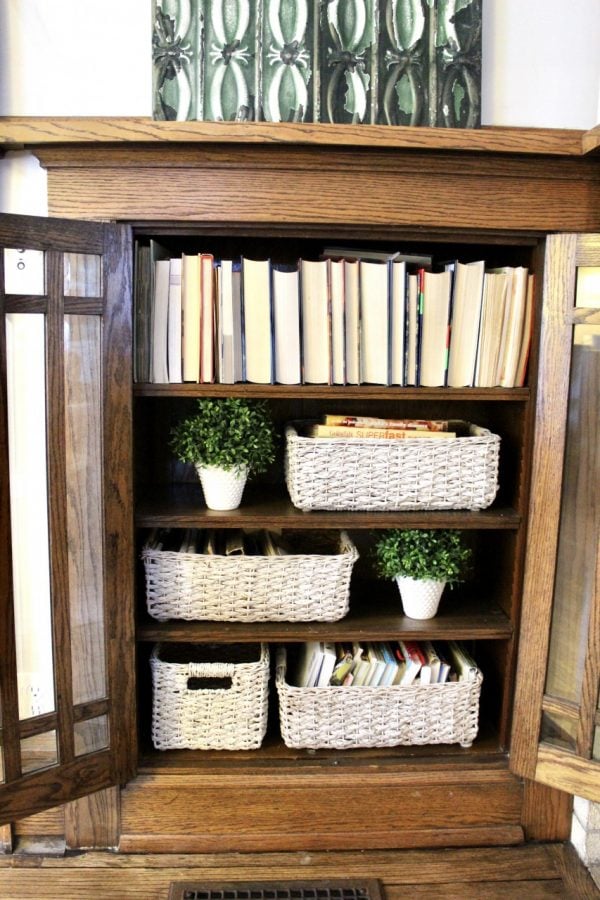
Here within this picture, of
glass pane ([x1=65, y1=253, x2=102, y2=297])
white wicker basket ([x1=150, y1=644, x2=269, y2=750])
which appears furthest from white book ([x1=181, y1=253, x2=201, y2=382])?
white wicker basket ([x1=150, y1=644, x2=269, y2=750])

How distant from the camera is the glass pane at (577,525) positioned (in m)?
1.70

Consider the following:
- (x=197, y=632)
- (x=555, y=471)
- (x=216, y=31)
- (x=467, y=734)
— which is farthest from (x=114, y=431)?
(x=467, y=734)

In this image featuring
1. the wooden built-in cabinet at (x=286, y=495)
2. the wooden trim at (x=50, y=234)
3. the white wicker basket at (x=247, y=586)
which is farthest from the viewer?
the white wicker basket at (x=247, y=586)

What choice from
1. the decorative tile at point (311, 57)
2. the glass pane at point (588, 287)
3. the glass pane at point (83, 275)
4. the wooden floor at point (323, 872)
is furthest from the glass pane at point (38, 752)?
the glass pane at point (588, 287)

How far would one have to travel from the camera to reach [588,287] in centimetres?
167

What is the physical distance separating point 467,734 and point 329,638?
1.55 feet

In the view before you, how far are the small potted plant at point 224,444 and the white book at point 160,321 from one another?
136mm

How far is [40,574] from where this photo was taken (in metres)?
1.70

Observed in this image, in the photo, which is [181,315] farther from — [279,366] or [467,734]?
[467,734]

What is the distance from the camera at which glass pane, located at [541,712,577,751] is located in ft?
5.84

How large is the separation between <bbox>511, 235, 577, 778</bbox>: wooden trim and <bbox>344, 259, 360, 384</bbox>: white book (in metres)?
0.43

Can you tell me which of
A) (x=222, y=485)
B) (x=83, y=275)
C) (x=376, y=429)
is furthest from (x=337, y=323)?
(x=83, y=275)

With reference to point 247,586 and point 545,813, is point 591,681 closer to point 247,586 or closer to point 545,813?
point 545,813

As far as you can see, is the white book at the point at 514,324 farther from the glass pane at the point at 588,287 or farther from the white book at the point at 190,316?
the white book at the point at 190,316
